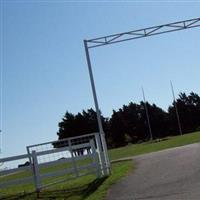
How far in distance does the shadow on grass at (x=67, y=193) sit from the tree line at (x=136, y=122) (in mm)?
89893

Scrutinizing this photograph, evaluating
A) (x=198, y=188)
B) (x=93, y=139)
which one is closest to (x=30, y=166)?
(x=93, y=139)

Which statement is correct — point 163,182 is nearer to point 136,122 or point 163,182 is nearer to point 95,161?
point 95,161

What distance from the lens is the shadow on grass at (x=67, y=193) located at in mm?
17656

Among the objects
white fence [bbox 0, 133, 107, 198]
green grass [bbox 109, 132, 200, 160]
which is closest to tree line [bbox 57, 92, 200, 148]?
green grass [bbox 109, 132, 200, 160]

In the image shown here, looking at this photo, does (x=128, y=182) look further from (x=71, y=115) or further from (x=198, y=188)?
(x=71, y=115)

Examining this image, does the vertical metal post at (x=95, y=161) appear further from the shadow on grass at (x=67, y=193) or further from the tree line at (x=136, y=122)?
the tree line at (x=136, y=122)

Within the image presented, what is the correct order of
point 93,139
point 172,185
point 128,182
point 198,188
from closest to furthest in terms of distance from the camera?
point 198,188 < point 172,185 < point 128,182 < point 93,139

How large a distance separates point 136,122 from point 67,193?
323ft

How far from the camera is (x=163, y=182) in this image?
16969 millimetres

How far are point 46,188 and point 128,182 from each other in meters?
3.89

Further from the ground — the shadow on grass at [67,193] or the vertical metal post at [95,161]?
the vertical metal post at [95,161]

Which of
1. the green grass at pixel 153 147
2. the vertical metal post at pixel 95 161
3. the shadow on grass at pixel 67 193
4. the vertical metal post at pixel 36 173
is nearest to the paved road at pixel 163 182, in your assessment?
the shadow on grass at pixel 67 193

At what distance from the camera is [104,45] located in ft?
89.1

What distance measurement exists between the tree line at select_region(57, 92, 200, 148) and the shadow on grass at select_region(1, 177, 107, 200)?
8989cm
